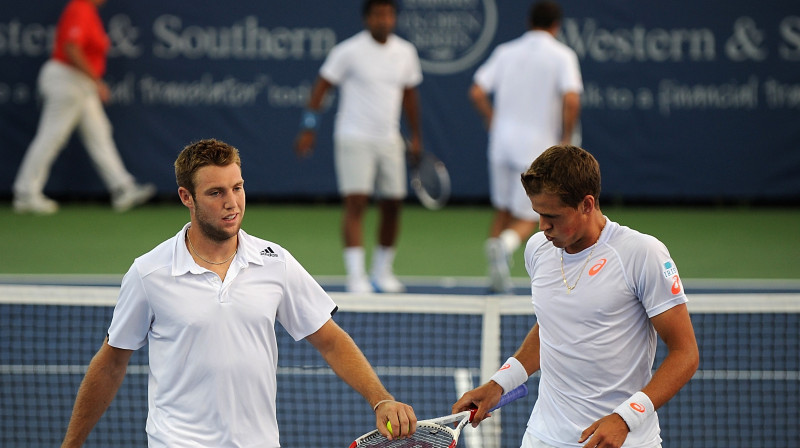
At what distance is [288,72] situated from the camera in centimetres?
1187

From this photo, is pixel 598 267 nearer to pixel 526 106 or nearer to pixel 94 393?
pixel 94 393

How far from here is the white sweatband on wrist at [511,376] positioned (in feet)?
11.0

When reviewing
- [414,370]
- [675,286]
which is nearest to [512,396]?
[675,286]

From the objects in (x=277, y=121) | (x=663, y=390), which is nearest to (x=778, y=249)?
(x=277, y=121)

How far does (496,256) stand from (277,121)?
489cm

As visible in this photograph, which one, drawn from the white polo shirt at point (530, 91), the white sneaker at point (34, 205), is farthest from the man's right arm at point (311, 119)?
the white sneaker at point (34, 205)

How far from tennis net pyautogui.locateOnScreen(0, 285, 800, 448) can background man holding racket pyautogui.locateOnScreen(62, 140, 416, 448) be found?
5.11 ft

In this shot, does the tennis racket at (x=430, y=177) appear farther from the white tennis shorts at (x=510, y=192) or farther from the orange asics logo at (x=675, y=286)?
the orange asics logo at (x=675, y=286)

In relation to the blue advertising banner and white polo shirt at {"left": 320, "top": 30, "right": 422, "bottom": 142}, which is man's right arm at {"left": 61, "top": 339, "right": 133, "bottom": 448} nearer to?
white polo shirt at {"left": 320, "top": 30, "right": 422, "bottom": 142}

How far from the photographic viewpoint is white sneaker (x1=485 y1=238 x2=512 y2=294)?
761cm

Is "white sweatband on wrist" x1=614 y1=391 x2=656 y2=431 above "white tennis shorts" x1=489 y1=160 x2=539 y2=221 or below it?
below

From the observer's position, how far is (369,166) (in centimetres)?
806

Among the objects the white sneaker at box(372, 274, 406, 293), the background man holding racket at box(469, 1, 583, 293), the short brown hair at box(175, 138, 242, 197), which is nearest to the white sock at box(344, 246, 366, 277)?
the white sneaker at box(372, 274, 406, 293)

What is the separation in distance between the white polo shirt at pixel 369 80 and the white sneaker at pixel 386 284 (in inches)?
38.0
